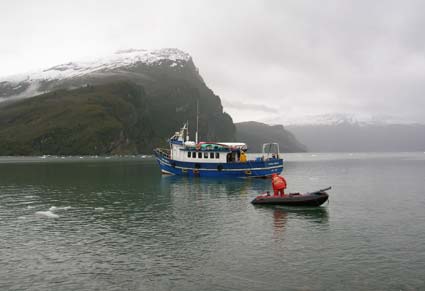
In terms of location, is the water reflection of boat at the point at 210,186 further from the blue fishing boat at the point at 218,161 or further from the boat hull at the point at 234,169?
the blue fishing boat at the point at 218,161

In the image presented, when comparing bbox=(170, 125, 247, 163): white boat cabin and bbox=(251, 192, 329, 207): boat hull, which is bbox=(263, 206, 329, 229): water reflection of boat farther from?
bbox=(170, 125, 247, 163): white boat cabin

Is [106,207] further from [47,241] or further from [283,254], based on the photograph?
[283,254]

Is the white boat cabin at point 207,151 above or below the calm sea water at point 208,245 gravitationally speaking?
above

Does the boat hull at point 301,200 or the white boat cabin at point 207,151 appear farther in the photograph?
the white boat cabin at point 207,151

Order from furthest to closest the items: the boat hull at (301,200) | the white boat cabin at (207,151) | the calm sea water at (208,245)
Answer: the white boat cabin at (207,151) → the boat hull at (301,200) → the calm sea water at (208,245)

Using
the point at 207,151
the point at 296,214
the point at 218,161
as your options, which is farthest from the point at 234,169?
the point at 296,214

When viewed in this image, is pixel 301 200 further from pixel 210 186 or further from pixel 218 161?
pixel 218 161

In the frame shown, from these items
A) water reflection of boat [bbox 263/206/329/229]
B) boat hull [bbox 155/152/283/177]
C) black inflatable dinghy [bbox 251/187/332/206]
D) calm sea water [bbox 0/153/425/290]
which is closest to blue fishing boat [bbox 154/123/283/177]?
boat hull [bbox 155/152/283/177]

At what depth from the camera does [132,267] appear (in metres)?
24.4

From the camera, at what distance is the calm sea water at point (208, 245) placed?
22234mm

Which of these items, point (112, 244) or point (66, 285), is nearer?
point (66, 285)

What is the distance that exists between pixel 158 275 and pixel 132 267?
2.36 m

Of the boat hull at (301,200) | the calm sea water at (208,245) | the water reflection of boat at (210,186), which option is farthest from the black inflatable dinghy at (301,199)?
the water reflection of boat at (210,186)

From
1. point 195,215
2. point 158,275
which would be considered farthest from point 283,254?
point 195,215
